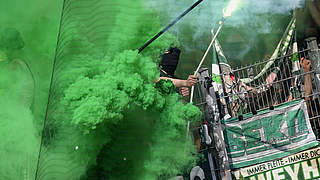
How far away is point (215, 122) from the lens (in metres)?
4.45

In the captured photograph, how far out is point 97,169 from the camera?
277 centimetres

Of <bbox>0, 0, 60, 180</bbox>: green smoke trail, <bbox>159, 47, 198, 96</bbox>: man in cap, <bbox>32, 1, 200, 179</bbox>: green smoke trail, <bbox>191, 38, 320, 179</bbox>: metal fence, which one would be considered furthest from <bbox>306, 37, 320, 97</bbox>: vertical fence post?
<bbox>0, 0, 60, 180</bbox>: green smoke trail

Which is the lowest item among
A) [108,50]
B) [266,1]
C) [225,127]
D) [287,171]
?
[287,171]

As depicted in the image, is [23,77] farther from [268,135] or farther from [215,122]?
[268,135]

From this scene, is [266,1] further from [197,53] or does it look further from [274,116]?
[274,116]

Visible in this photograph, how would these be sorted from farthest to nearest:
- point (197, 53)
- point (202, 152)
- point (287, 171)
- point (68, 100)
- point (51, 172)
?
point (197, 53) → point (202, 152) → point (287, 171) → point (51, 172) → point (68, 100)

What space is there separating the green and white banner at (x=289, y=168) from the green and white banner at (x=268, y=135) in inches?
2.1

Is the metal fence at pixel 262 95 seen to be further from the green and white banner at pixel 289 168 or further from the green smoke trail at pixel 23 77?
the green smoke trail at pixel 23 77

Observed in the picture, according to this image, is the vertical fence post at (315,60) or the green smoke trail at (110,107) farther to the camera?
the vertical fence post at (315,60)

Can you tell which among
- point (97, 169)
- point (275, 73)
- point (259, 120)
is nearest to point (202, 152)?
point (259, 120)

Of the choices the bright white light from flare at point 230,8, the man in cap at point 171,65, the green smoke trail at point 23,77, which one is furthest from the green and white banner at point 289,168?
the green smoke trail at point 23,77

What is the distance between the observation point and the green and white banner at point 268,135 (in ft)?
13.5

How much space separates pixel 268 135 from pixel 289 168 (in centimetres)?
39

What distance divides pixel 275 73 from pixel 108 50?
262cm
